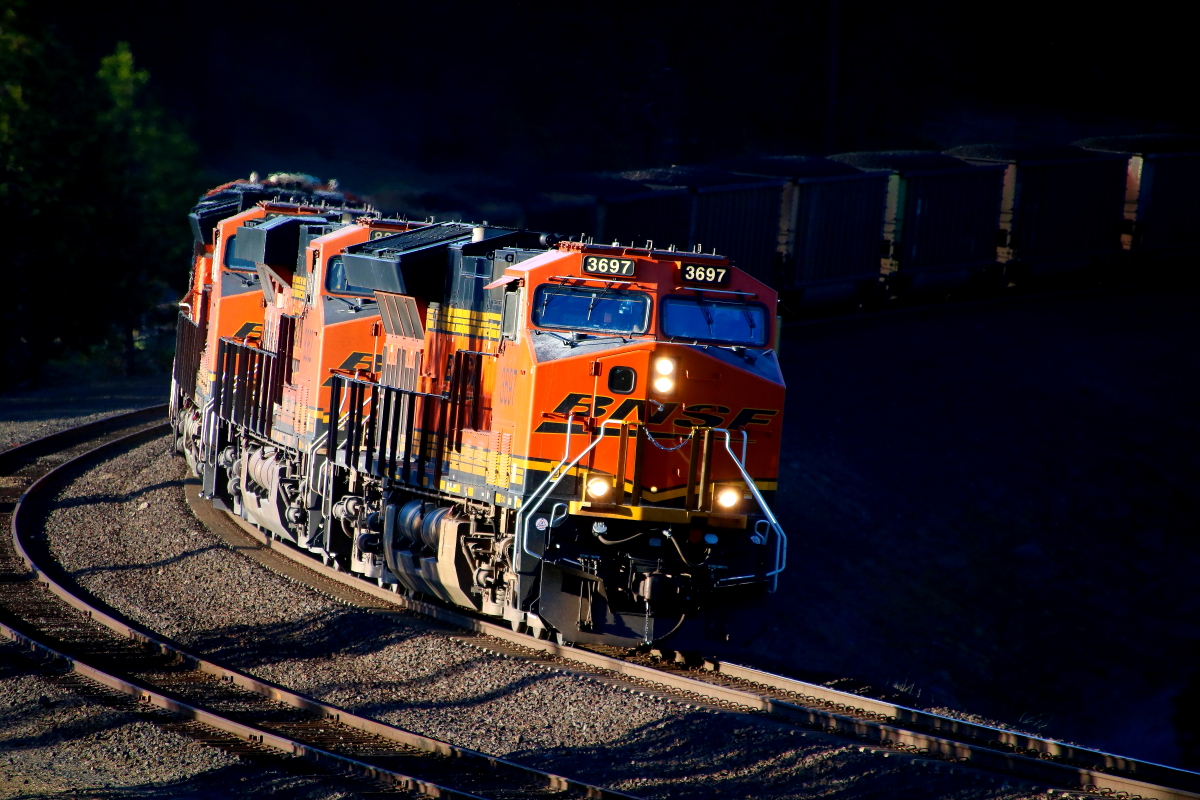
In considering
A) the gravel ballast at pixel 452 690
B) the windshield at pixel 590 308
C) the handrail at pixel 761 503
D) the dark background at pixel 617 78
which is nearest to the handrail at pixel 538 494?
the windshield at pixel 590 308

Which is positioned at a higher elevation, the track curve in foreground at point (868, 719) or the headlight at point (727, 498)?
the headlight at point (727, 498)

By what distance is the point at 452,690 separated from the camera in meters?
11.3

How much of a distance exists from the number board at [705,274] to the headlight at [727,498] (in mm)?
1831

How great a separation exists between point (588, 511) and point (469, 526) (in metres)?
1.73

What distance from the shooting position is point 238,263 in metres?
18.9

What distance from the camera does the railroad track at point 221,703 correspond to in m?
8.87

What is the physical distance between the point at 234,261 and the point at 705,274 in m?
9.75

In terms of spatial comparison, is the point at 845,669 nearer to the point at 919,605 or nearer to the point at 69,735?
the point at 919,605

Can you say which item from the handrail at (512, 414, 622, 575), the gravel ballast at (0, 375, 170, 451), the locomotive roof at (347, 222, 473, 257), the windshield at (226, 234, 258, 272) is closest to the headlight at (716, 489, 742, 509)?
the handrail at (512, 414, 622, 575)

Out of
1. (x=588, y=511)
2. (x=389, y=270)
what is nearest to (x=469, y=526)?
(x=588, y=511)

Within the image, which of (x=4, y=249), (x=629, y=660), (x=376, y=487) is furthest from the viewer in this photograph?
(x=4, y=249)

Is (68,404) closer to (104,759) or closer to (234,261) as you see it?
(234,261)

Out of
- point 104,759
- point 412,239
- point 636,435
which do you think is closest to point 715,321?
point 636,435

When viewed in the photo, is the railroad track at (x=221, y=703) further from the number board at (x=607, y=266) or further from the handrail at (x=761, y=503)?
the number board at (x=607, y=266)
